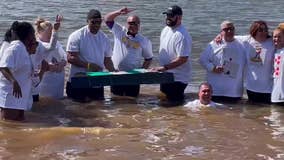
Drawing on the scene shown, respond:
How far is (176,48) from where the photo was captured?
11125 millimetres

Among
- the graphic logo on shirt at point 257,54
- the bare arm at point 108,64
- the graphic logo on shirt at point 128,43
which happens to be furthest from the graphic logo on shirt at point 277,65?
the bare arm at point 108,64

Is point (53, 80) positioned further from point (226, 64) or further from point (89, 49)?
point (226, 64)

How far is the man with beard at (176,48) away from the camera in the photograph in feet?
36.3

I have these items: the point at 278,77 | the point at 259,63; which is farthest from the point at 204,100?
the point at 278,77

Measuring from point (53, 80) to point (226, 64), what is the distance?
2794 mm

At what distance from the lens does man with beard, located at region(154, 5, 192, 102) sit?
11.1m

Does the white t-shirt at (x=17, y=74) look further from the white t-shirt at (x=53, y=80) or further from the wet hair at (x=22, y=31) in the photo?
the white t-shirt at (x=53, y=80)

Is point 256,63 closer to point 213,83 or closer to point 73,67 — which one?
point 213,83

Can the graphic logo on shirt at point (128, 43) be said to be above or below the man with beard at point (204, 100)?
above

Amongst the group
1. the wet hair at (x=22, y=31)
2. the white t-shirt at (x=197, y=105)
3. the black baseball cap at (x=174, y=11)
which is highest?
the black baseball cap at (x=174, y=11)

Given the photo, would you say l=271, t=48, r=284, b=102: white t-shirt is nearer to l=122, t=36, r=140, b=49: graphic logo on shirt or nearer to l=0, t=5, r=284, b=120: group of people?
l=0, t=5, r=284, b=120: group of people

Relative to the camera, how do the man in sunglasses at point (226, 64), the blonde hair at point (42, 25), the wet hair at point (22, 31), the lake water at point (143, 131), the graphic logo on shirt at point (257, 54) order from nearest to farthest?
the lake water at point (143, 131), the wet hair at point (22, 31), the blonde hair at point (42, 25), the graphic logo on shirt at point (257, 54), the man in sunglasses at point (226, 64)

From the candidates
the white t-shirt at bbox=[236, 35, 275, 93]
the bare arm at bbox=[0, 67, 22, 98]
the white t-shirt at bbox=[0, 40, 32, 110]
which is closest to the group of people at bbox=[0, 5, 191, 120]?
the white t-shirt at bbox=[0, 40, 32, 110]

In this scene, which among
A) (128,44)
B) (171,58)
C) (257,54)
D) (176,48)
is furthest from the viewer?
(128,44)
